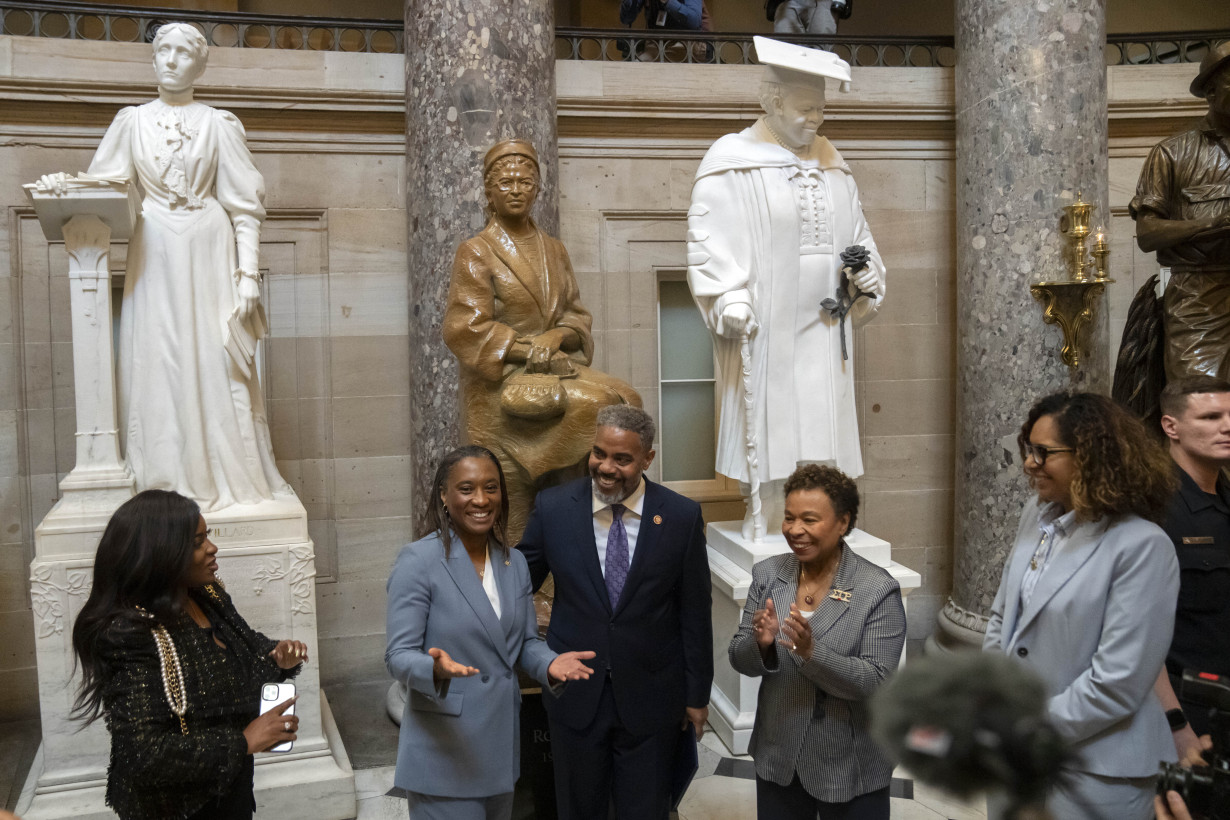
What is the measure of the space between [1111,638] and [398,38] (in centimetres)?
561

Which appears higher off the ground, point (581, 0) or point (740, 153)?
point (581, 0)

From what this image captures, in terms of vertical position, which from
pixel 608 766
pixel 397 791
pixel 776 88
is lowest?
pixel 397 791

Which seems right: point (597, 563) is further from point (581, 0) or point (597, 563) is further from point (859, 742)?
point (581, 0)

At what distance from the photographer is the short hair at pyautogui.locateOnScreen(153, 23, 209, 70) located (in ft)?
15.0

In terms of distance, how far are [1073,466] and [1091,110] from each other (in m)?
4.27

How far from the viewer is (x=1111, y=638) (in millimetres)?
2338

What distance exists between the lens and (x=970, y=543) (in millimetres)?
6316

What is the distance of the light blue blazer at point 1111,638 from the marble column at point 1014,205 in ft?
12.4

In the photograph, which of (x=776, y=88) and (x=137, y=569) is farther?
(x=776, y=88)

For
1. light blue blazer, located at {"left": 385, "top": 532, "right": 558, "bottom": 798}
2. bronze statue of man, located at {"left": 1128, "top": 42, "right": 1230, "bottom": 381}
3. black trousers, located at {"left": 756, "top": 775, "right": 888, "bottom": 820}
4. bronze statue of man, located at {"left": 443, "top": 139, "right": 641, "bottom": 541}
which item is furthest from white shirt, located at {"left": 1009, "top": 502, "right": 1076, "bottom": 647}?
bronze statue of man, located at {"left": 1128, "top": 42, "right": 1230, "bottom": 381}

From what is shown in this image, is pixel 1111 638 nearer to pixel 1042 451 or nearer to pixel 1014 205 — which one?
pixel 1042 451

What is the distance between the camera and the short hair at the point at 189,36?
15.0 feet

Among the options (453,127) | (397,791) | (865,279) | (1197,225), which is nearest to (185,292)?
(453,127)

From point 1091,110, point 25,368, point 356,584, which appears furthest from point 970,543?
point 25,368
